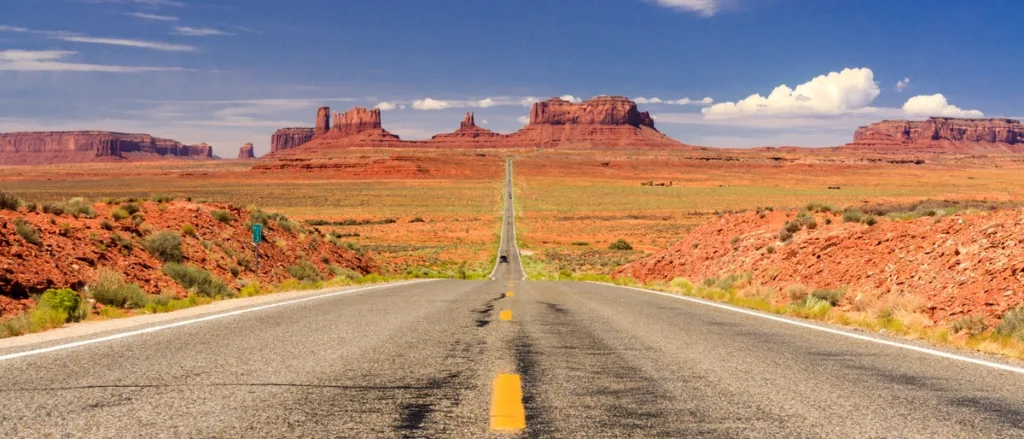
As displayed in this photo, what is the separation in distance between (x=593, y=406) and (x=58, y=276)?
41.1 feet

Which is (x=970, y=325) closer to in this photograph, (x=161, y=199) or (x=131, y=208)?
(x=131, y=208)

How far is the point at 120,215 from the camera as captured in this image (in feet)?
64.0

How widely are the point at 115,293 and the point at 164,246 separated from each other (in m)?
5.49

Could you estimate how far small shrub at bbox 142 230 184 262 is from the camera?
18016 mm

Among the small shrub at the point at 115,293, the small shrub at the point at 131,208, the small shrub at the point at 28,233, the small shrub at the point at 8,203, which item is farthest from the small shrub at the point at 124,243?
the small shrub at the point at 131,208

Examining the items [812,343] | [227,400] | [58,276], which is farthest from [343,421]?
[58,276]

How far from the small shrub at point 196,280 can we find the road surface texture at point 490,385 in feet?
27.3

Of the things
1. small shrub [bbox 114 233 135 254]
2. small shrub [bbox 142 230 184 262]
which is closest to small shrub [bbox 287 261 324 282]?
small shrub [bbox 142 230 184 262]

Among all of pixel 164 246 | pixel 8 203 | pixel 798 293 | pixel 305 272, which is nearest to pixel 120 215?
pixel 164 246

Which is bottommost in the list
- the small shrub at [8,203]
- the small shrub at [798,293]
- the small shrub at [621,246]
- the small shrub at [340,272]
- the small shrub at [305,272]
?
the small shrub at [621,246]

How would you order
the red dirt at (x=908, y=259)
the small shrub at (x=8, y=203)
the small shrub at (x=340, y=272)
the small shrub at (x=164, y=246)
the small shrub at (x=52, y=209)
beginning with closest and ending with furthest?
the red dirt at (x=908, y=259) < the small shrub at (x=8, y=203) < the small shrub at (x=52, y=209) < the small shrub at (x=164, y=246) < the small shrub at (x=340, y=272)

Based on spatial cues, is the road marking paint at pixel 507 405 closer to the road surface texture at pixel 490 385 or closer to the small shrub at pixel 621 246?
the road surface texture at pixel 490 385

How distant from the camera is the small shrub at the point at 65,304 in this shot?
35.3 feet

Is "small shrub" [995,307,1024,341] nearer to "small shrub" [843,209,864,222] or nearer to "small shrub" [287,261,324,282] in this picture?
"small shrub" [843,209,864,222]
